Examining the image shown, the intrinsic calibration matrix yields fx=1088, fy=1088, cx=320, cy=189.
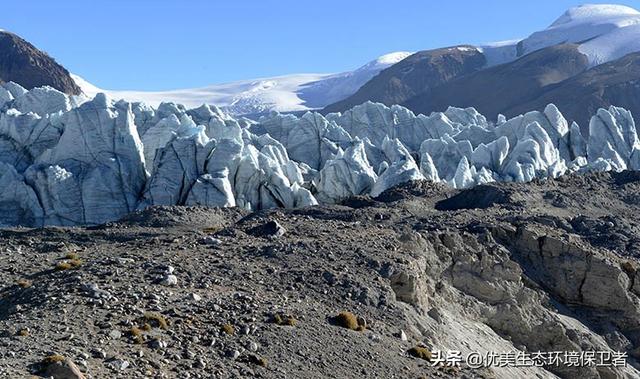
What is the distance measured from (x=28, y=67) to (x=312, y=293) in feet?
437

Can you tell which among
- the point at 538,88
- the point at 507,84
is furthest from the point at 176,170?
the point at 507,84

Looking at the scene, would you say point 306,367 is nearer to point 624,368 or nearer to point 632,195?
point 624,368

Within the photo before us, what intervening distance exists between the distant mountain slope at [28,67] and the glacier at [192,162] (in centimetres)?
8427

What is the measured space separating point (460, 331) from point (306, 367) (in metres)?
5.69

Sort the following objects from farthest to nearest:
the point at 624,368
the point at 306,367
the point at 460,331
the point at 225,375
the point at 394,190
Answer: the point at 394,190 → the point at 624,368 → the point at 460,331 → the point at 306,367 → the point at 225,375

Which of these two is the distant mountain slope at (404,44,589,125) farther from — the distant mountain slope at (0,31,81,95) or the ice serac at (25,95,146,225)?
the ice serac at (25,95,146,225)

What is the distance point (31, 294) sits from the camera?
18.0 m

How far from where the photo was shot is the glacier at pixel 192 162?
43.2 m

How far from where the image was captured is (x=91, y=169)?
147ft

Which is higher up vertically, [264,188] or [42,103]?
[42,103]

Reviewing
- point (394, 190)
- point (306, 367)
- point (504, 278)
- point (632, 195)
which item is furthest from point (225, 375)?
point (632, 195)

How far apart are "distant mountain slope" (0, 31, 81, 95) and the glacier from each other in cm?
8427

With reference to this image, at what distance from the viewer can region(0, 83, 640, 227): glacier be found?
142 feet

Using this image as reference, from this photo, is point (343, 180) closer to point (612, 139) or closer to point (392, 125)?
point (392, 125)
